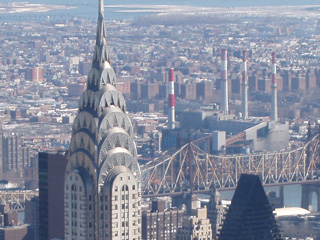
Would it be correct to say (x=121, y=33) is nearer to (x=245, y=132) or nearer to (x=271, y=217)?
(x=245, y=132)

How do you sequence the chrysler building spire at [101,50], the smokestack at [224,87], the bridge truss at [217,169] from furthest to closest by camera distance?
the smokestack at [224,87] → the bridge truss at [217,169] → the chrysler building spire at [101,50]

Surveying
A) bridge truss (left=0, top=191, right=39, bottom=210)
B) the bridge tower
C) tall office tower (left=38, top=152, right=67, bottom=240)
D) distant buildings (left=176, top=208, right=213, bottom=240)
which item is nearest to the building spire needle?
tall office tower (left=38, top=152, right=67, bottom=240)

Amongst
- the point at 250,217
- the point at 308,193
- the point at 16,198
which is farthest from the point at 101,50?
the point at 308,193

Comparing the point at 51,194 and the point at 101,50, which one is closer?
the point at 101,50

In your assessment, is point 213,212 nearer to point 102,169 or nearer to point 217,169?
point 217,169

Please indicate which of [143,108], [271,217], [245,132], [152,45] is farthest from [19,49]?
[271,217]

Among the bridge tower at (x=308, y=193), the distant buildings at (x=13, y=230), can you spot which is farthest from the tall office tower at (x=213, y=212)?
the bridge tower at (x=308, y=193)

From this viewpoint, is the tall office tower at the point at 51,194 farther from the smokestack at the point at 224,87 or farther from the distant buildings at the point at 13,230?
the smokestack at the point at 224,87
